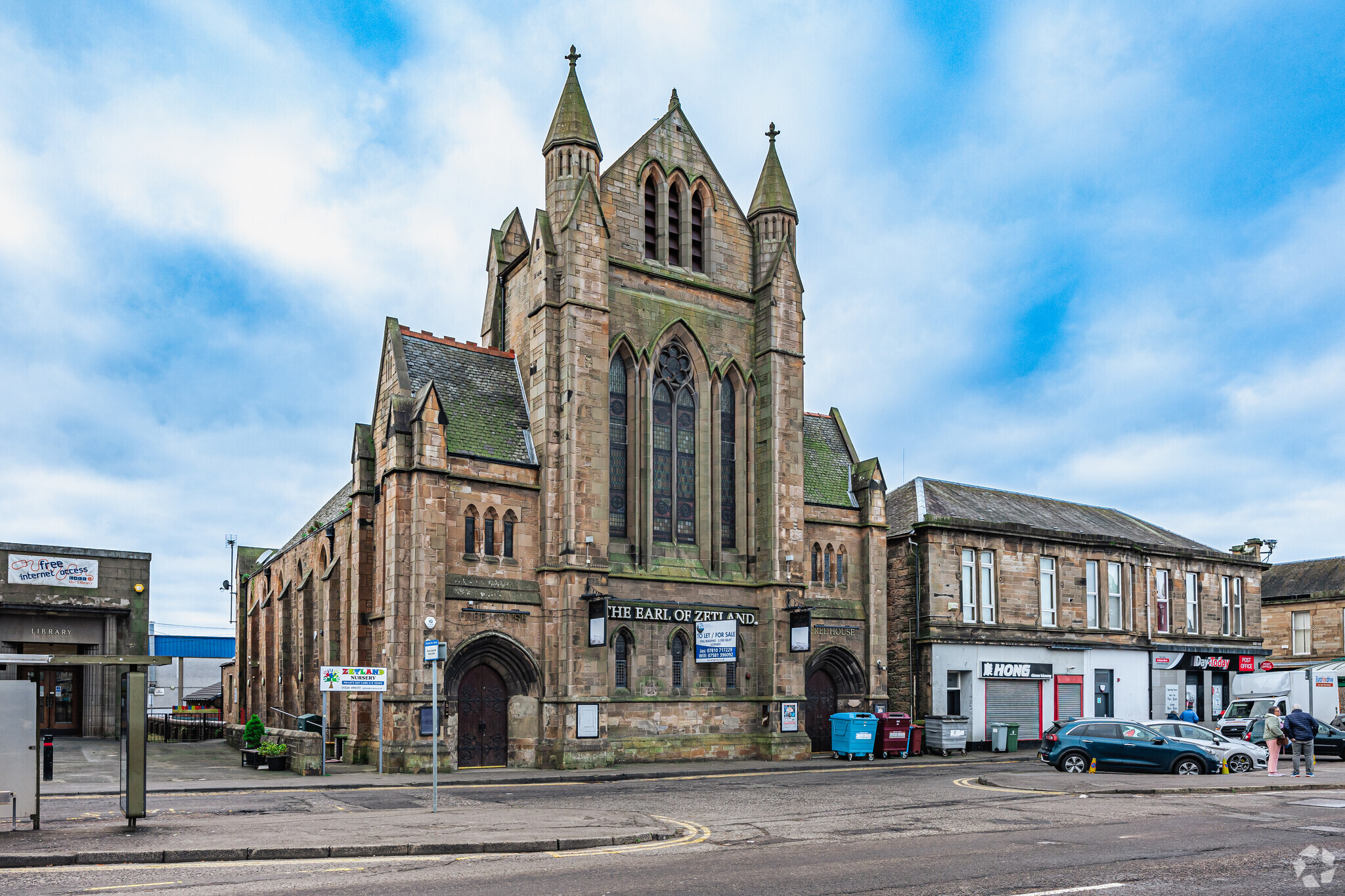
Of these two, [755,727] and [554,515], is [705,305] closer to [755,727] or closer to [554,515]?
[554,515]

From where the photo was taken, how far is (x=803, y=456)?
34.8 meters

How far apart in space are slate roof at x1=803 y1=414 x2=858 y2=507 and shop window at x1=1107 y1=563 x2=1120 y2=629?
12.0 metres

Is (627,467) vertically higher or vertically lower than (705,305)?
lower

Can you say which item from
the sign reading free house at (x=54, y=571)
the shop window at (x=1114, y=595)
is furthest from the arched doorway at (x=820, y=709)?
the sign reading free house at (x=54, y=571)

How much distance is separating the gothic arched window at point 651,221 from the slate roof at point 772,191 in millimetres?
3604

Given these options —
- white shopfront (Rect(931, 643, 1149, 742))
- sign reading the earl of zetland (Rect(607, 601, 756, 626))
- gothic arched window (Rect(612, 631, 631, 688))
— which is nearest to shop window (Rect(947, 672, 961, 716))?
white shopfront (Rect(931, 643, 1149, 742))

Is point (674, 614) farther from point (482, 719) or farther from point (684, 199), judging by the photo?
point (684, 199)

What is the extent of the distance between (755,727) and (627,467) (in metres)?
8.28

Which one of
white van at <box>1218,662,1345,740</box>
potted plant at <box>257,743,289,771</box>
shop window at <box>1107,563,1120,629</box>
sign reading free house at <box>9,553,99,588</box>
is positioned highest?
sign reading free house at <box>9,553,99,588</box>

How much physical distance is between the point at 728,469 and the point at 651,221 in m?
7.70

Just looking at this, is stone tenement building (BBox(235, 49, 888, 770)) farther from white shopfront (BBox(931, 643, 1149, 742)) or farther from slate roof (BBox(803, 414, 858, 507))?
white shopfront (BBox(931, 643, 1149, 742))

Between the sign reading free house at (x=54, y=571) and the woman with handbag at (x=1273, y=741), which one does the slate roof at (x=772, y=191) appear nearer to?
the woman with handbag at (x=1273, y=741)

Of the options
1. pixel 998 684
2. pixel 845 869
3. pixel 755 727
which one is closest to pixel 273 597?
pixel 755 727

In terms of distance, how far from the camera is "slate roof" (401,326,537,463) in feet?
96.5
